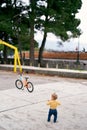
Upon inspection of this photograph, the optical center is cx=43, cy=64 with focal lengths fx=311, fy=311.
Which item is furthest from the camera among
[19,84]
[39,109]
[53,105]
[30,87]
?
[19,84]

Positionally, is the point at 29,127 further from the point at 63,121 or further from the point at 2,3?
the point at 2,3

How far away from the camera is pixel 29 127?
30.7ft

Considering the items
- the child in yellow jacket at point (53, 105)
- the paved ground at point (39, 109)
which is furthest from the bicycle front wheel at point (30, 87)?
the child in yellow jacket at point (53, 105)

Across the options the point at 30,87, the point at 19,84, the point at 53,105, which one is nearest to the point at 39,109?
the point at 53,105

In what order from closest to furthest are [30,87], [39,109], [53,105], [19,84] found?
[53,105]
[39,109]
[30,87]
[19,84]

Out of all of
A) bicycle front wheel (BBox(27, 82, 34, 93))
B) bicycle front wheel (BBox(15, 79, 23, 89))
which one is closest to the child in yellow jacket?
bicycle front wheel (BBox(27, 82, 34, 93))

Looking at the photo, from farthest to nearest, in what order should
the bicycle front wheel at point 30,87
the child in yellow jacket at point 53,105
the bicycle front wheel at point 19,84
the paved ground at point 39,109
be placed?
the bicycle front wheel at point 19,84, the bicycle front wheel at point 30,87, the child in yellow jacket at point 53,105, the paved ground at point 39,109

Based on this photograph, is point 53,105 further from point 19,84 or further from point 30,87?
point 19,84

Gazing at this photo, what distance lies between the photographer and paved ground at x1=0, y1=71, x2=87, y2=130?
31.4 ft

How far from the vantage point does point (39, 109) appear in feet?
38.6

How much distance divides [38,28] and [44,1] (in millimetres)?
3380

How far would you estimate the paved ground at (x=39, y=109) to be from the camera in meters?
9.59

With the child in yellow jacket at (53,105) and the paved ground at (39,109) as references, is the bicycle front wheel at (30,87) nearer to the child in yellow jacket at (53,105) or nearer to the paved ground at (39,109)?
the paved ground at (39,109)

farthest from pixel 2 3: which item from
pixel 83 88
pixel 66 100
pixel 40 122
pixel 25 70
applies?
pixel 40 122
